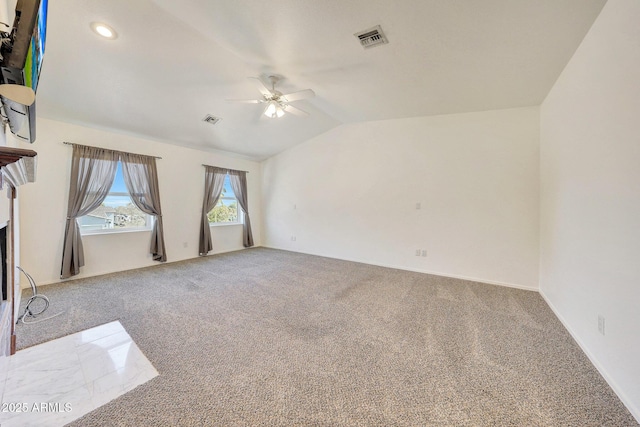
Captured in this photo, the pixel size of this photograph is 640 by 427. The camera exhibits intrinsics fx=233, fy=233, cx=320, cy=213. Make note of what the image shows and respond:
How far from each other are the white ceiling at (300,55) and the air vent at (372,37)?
0.19ft

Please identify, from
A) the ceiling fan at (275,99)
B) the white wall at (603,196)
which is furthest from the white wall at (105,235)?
the white wall at (603,196)

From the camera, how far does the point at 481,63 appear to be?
2.55 metres

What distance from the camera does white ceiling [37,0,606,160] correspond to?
6.68ft

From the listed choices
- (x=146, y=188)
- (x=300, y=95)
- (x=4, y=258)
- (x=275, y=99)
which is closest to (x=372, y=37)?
(x=300, y=95)

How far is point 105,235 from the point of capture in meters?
4.07

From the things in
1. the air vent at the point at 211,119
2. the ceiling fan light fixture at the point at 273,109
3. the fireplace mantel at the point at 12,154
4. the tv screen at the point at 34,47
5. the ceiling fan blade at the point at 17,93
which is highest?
the air vent at the point at 211,119

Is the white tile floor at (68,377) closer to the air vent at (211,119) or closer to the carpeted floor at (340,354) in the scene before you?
the carpeted floor at (340,354)

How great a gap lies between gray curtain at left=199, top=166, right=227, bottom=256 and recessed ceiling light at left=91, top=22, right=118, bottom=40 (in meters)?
3.15

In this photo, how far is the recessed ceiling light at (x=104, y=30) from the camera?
230cm

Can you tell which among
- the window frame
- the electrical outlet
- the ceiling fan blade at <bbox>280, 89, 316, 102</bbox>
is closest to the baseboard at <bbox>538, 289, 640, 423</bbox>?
the electrical outlet

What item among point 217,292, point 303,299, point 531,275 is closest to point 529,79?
point 531,275

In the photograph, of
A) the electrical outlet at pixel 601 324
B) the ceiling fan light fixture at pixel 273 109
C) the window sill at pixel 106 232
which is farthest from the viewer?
the window sill at pixel 106 232

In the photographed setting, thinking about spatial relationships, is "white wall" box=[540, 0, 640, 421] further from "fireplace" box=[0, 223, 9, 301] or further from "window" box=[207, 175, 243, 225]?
"window" box=[207, 175, 243, 225]

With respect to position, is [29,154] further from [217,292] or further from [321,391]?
[217,292]
